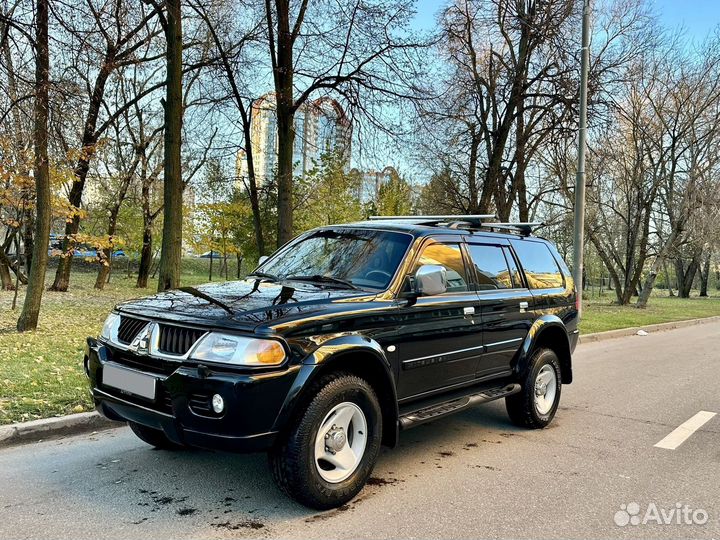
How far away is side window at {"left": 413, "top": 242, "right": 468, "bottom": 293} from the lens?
185 inches

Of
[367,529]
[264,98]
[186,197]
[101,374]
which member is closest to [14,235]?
[186,197]

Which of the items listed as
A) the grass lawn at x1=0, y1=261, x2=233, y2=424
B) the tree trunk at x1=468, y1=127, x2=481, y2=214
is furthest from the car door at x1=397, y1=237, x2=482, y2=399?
the tree trunk at x1=468, y1=127, x2=481, y2=214

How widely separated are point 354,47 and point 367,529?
12.2 metres

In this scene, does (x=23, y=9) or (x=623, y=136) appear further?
(x=623, y=136)

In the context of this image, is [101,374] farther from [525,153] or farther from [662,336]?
[525,153]

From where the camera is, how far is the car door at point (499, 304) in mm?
5129

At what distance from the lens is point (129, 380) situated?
12.1 ft

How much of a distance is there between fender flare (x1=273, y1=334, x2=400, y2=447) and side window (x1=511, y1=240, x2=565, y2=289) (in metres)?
2.48

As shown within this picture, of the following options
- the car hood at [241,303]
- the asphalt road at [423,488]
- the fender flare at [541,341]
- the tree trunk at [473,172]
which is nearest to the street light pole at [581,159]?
the tree trunk at [473,172]

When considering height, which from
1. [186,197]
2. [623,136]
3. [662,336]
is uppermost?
[623,136]

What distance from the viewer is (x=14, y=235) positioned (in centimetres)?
2348

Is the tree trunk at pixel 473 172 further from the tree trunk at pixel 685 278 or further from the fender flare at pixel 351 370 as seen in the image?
the tree trunk at pixel 685 278

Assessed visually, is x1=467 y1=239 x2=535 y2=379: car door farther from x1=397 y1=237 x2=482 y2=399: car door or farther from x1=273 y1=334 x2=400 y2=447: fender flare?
x1=273 y1=334 x2=400 y2=447: fender flare

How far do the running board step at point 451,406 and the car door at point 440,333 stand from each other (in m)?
0.14
